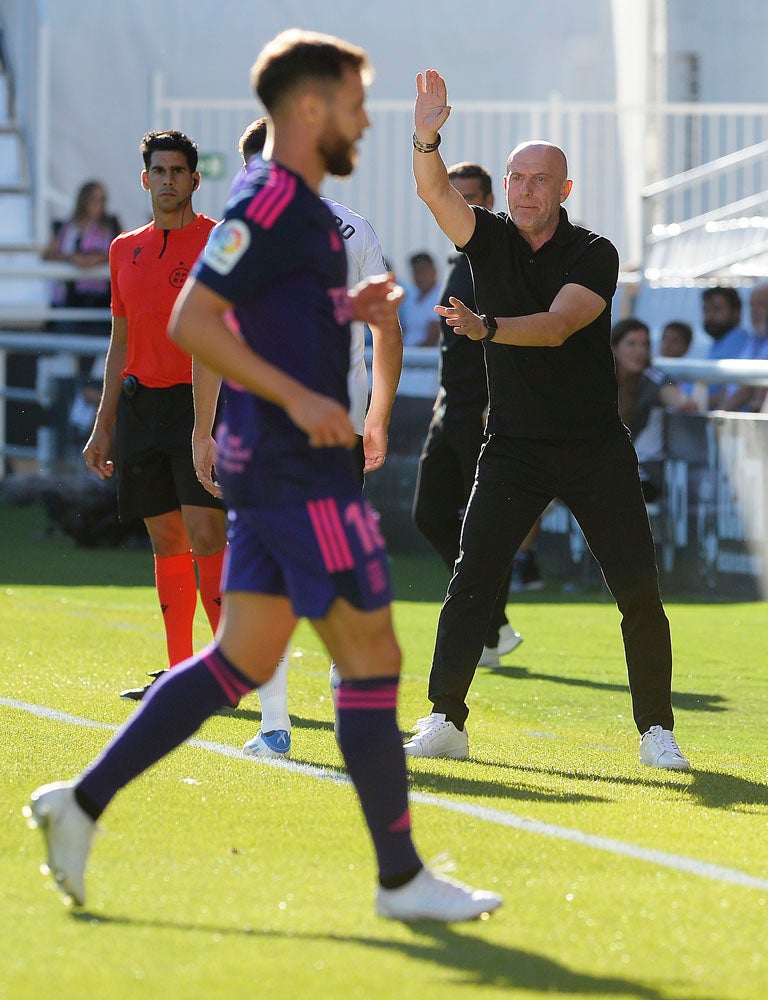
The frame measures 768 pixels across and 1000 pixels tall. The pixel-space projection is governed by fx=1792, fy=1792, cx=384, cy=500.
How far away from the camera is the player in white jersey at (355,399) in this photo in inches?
235

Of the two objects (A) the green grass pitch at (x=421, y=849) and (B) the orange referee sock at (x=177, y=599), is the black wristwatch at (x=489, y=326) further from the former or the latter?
(B) the orange referee sock at (x=177, y=599)

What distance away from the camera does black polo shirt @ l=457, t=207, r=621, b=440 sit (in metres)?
6.28

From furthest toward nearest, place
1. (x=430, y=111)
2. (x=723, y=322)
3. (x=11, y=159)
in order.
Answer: (x=11, y=159) → (x=723, y=322) → (x=430, y=111)

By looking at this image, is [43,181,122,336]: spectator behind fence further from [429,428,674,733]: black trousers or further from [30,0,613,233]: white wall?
[429,428,674,733]: black trousers

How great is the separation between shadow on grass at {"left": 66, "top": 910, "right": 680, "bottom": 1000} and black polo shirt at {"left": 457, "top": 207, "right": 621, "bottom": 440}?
2.61 metres

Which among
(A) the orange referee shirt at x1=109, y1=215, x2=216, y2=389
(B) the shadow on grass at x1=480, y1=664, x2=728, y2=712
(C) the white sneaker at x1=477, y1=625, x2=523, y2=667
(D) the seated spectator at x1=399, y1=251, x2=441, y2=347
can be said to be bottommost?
(B) the shadow on grass at x1=480, y1=664, x2=728, y2=712

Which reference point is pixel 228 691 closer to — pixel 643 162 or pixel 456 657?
pixel 456 657

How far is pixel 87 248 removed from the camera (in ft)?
59.2

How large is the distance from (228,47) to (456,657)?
17.1 meters

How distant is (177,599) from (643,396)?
5799 millimetres

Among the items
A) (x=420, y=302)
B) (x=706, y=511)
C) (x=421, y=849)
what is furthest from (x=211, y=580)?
(x=420, y=302)

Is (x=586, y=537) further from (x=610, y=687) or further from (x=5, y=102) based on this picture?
(x=5, y=102)

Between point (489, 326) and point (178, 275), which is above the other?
point (178, 275)

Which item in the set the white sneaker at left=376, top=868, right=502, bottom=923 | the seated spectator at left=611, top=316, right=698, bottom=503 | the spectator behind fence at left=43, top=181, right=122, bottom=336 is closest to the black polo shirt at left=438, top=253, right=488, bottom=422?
the seated spectator at left=611, top=316, right=698, bottom=503
